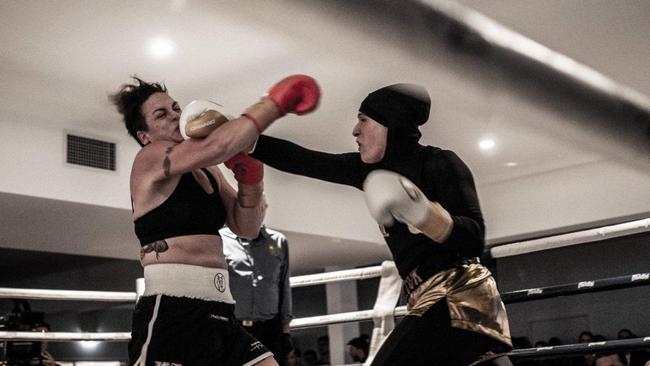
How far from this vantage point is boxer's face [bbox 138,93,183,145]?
2.04 meters

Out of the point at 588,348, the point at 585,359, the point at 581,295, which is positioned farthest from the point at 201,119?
the point at 581,295

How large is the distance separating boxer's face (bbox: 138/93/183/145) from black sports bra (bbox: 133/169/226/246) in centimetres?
14

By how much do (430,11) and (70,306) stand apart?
10.9 metres

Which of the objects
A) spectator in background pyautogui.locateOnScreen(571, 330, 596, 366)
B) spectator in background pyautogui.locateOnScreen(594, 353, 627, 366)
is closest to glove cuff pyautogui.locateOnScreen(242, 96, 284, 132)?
spectator in background pyautogui.locateOnScreen(594, 353, 627, 366)

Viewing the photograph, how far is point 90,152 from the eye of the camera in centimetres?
567

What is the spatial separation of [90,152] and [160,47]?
60.9 inches

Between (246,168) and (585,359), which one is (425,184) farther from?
(585,359)

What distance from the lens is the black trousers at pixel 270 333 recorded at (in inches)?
142

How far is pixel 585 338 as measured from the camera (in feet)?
23.8

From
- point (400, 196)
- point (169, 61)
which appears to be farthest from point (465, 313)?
point (169, 61)

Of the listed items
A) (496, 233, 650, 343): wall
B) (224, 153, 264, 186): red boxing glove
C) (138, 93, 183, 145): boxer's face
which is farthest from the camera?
(496, 233, 650, 343): wall

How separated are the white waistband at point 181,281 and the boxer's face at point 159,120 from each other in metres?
0.33

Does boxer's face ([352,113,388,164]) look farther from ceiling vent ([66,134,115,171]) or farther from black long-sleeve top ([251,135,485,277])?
ceiling vent ([66,134,115,171])

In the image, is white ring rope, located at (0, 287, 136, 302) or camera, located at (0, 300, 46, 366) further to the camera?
camera, located at (0, 300, 46, 366)
